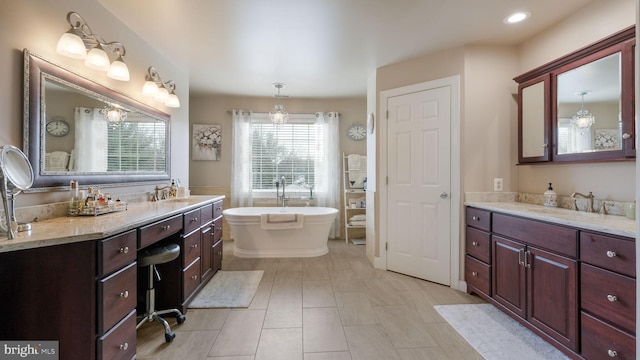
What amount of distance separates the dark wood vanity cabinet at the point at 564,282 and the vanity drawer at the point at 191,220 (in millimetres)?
2523

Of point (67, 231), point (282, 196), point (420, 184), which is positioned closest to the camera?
point (67, 231)

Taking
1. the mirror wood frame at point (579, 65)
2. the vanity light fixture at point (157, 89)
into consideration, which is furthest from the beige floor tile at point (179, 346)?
the mirror wood frame at point (579, 65)

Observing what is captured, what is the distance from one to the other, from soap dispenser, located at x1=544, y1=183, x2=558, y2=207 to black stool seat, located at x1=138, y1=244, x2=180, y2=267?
9.64 ft

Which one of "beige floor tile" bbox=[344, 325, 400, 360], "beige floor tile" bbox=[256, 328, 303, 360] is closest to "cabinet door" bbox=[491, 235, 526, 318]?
"beige floor tile" bbox=[344, 325, 400, 360]

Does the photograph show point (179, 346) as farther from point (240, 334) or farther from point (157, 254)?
point (157, 254)

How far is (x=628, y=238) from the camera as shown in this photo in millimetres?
1351

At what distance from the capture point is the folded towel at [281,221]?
371 centimetres

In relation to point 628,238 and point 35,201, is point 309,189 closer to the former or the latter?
point 35,201

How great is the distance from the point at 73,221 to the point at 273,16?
199 cm

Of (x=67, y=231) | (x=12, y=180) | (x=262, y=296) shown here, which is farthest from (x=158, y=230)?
(x=262, y=296)

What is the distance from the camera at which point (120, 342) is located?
1.42 m

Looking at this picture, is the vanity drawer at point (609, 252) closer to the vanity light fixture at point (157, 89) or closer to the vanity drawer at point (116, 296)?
the vanity drawer at point (116, 296)

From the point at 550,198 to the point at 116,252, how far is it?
3.04 metres

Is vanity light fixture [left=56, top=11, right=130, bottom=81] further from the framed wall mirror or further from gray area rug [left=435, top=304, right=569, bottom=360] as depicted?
gray area rug [left=435, top=304, right=569, bottom=360]
